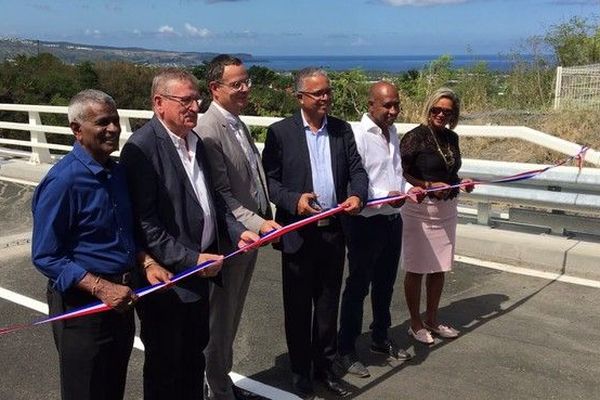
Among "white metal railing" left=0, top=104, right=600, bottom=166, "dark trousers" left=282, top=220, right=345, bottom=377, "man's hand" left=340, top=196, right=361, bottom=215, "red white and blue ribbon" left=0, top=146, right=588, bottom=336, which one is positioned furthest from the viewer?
"white metal railing" left=0, top=104, right=600, bottom=166

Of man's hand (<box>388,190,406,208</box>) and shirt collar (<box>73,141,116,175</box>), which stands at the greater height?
shirt collar (<box>73,141,116,175</box>)

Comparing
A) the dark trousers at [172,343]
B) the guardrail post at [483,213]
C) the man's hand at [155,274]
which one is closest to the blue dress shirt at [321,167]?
the dark trousers at [172,343]

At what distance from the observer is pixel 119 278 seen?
302 cm

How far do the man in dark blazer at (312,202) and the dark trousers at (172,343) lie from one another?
78 cm

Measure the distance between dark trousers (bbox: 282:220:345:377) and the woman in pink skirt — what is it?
36.4 inches

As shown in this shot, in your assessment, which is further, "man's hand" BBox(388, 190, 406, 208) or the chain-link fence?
the chain-link fence

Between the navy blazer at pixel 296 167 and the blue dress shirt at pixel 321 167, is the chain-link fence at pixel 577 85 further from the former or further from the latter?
the blue dress shirt at pixel 321 167

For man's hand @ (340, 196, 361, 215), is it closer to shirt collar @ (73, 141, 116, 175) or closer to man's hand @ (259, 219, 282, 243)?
man's hand @ (259, 219, 282, 243)

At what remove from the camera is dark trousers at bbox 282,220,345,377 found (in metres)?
4.10

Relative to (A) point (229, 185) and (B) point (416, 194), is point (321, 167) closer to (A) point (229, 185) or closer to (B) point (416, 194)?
(A) point (229, 185)

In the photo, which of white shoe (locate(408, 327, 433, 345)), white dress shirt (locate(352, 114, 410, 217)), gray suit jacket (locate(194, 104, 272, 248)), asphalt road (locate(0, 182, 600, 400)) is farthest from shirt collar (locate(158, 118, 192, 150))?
white shoe (locate(408, 327, 433, 345))

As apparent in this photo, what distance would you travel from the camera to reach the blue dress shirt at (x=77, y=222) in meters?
2.82

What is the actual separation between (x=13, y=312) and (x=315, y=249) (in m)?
3.05

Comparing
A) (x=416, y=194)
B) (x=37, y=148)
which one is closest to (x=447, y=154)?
(x=416, y=194)
